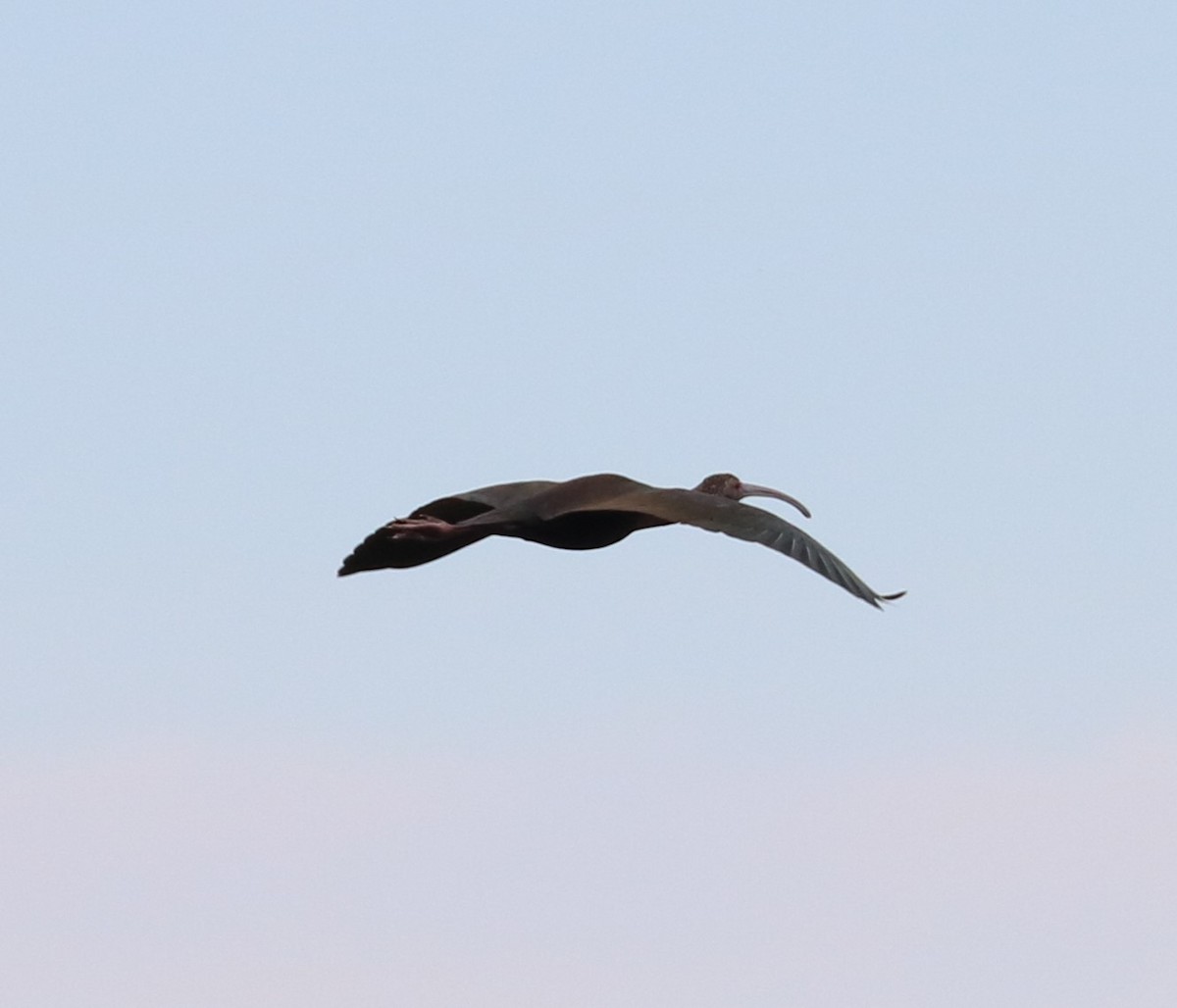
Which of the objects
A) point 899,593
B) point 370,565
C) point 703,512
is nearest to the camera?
point 899,593

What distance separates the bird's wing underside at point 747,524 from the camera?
1242cm

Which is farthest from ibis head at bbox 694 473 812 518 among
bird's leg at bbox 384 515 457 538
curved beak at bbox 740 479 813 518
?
bird's leg at bbox 384 515 457 538

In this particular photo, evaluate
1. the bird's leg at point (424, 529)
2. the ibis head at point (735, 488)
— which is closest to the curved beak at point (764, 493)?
the ibis head at point (735, 488)

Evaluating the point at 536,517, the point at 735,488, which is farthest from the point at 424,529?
the point at 735,488

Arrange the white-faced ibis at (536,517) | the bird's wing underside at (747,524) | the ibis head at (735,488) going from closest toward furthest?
1. the bird's wing underside at (747,524)
2. the white-faced ibis at (536,517)
3. the ibis head at (735,488)

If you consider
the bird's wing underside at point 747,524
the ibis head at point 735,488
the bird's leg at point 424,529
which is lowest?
the bird's wing underside at point 747,524

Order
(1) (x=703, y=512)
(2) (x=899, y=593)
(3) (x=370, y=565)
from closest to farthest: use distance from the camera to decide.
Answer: (2) (x=899, y=593)
(1) (x=703, y=512)
(3) (x=370, y=565)

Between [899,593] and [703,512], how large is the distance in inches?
62.9

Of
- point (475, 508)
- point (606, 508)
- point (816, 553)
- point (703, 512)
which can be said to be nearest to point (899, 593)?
point (816, 553)

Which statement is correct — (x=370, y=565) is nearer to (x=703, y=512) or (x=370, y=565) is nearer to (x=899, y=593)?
(x=703, y=512)

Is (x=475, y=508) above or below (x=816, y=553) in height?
above

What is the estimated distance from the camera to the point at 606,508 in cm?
1437

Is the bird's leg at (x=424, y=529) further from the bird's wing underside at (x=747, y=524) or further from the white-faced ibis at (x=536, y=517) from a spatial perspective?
the bird's wing underside at (x=747, y=524)

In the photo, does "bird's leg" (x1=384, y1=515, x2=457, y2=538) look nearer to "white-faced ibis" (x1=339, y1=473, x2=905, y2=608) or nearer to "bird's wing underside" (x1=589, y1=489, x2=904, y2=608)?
"white-faced ibis" (x1=339, y1=473, x2=905, y2=608)
